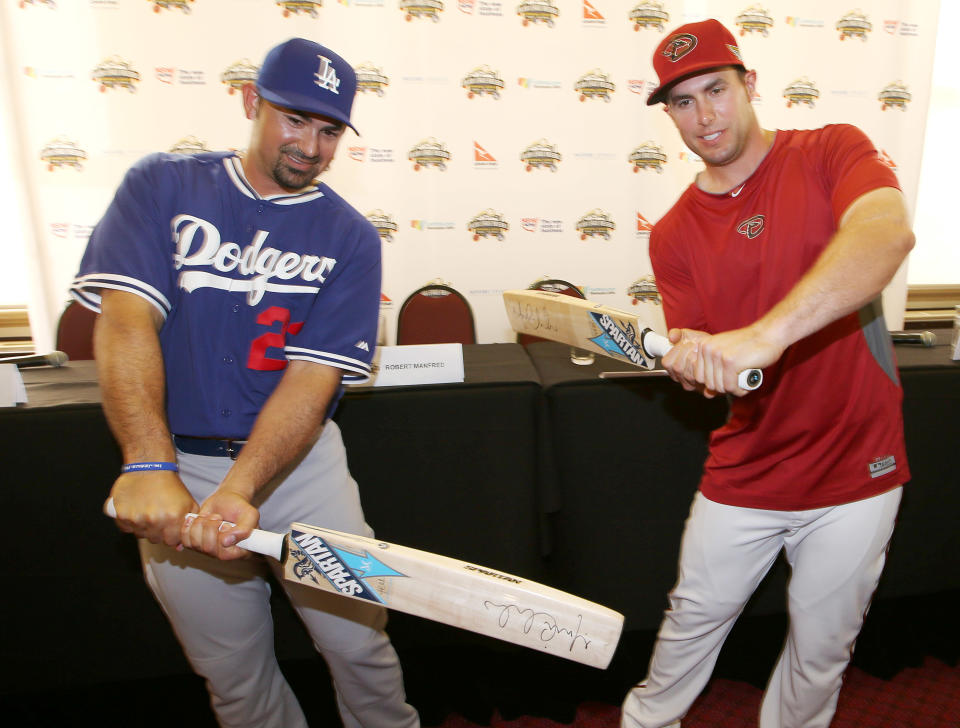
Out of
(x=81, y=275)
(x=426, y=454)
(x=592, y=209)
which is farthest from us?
(x=592, y=209)

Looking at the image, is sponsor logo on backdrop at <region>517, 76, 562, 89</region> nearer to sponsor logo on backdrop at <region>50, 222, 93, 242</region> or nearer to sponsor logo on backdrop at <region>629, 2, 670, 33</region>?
sponsor logo on backdrop at <region>629, 2, 670, 33</region>

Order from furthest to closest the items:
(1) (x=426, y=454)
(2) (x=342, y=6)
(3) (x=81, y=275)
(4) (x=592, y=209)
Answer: (4) (x=592, y=209) < (2) (x=342, y=6) < (1) (x=426, y=454) < (3) (x=81, y=275)

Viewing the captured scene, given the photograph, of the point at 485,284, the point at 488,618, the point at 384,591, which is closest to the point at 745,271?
the point at 488,618

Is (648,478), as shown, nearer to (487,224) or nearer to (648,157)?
(487,224)

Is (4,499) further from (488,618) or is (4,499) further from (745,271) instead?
(745,271)

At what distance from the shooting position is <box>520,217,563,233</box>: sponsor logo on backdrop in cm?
428

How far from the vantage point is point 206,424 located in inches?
52.6

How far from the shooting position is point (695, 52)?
4.58ft

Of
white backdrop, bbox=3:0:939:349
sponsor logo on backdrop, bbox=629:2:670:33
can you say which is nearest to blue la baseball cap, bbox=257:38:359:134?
white backdrop, bbox=3:0:939:349

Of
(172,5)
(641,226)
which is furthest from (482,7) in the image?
(172,5)

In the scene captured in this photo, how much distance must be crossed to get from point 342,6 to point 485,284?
6.37 feet

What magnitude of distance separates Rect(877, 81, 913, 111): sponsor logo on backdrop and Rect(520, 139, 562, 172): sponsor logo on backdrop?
2.37 meters

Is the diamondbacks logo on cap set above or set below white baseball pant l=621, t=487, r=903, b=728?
above
